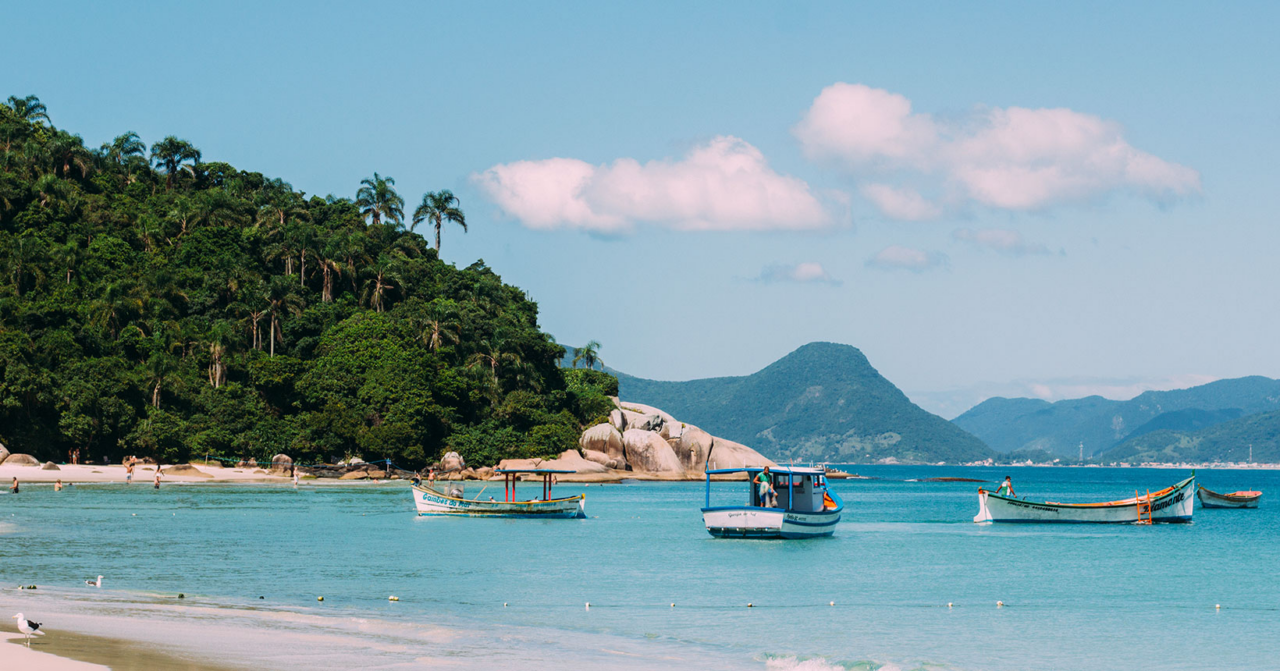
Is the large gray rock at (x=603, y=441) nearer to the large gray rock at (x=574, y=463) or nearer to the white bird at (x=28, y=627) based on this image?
the large gray rock at (x=574, y=463)

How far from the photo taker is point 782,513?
145 ft

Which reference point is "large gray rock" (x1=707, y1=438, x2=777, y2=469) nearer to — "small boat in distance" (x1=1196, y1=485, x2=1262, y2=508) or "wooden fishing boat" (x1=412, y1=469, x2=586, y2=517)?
"small boat in distance" (x1=1196, y1=485, x2=1262, y2=508)

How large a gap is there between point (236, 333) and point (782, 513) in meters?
71.7

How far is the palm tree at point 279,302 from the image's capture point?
105750 mm

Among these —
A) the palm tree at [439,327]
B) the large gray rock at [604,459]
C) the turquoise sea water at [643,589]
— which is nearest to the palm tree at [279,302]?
the palm tree at [439,327]

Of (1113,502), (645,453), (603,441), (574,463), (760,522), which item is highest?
(603,441)

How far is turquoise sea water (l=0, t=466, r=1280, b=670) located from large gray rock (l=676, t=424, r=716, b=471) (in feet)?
234

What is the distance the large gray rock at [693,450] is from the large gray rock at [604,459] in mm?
10227

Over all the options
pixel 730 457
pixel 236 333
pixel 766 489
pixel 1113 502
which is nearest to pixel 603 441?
pixel 730 457

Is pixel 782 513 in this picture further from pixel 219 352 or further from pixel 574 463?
pixel 219 352

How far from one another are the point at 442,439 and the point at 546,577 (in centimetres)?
7752

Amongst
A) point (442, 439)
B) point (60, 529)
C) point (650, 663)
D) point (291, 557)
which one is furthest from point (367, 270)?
point (650, 663)

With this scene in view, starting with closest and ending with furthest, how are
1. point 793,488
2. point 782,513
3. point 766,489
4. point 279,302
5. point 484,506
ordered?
point 782,513 < point 766,489 < point 793,488 < point 484,506 < point 279,302

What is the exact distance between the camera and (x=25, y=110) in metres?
140
